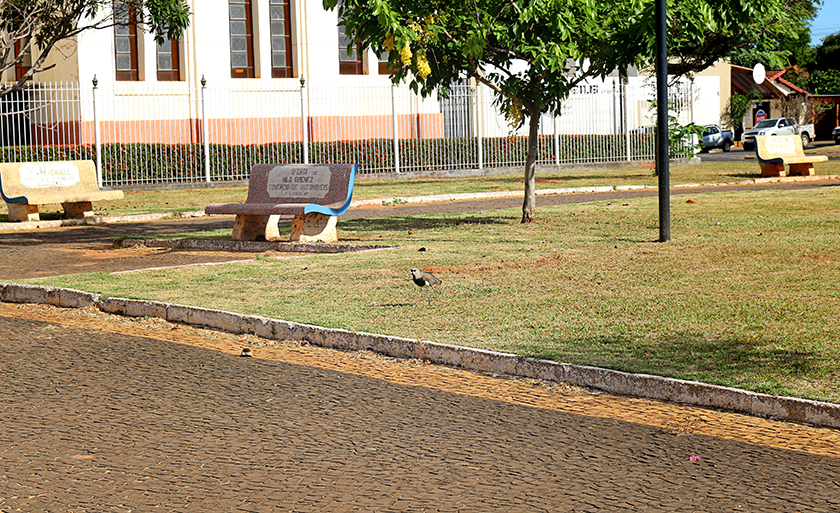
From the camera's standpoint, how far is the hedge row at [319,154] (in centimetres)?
2705

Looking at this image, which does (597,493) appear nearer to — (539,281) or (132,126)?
(539,281)

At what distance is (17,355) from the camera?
7.66 m

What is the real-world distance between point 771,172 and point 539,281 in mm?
17601

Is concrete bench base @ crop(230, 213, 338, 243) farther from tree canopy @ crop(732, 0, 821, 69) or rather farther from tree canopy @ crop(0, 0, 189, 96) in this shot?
tree canopy @ crop(0, 0, 189, 96)

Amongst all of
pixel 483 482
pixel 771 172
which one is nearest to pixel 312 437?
pixel 483 482

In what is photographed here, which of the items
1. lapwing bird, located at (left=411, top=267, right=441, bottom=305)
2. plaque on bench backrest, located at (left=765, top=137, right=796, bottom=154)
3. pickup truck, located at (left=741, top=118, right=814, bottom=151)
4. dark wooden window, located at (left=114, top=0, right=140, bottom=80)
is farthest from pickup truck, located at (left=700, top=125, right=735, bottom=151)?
lapwing bird, located at (left=411, top=267, right=441, bottom=305)

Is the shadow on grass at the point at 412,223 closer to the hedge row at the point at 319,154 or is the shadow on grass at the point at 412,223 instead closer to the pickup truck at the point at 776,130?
the hedge row at the point at 319,154

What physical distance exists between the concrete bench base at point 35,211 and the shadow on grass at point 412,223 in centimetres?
512

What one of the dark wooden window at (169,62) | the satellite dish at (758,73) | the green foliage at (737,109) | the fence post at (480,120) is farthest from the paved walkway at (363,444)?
the green foliage at (737,109)

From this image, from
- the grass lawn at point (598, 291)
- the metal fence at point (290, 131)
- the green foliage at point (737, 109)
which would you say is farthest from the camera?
the green foliage at point (737, 109)

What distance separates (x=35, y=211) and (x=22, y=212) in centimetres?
30

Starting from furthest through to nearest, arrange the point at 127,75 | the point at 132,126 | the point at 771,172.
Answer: the point at 127,75, the point at 132,126, the point at 771,172

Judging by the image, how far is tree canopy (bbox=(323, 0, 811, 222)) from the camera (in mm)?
13920

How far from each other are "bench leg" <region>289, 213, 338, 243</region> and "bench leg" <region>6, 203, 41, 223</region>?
6942 millimetres
